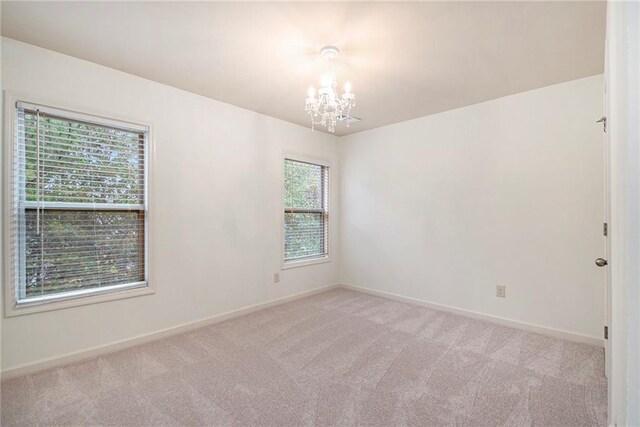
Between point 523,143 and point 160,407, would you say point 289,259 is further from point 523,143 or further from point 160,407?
point 523,143

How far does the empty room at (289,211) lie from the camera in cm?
181

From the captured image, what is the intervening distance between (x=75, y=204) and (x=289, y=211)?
2.31 meters

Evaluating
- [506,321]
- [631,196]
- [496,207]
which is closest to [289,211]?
[496,207]

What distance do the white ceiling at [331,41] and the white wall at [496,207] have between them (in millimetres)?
448

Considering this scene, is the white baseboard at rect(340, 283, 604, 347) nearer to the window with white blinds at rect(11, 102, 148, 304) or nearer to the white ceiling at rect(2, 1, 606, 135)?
the white ceiling at rect(2, 1, 606, 135)

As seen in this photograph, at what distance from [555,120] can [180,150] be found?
3.67m

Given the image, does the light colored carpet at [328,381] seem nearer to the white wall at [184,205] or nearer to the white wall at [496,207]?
the white wall at [184,205]

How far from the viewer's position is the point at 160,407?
1.83 meters

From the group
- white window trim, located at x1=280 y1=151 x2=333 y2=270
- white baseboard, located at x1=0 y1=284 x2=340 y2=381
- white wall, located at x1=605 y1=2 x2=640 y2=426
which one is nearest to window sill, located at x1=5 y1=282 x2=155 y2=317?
white baseboard, located at x1=0 y1=284 x2=340 y2=381

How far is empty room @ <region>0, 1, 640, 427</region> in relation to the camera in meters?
1.81

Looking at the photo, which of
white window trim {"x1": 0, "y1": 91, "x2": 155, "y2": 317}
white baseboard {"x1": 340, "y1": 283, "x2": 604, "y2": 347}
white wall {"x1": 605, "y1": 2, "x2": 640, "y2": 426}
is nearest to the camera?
white wall {"x1": 605, "y1": 2, "x2": 640, "y2": 426}

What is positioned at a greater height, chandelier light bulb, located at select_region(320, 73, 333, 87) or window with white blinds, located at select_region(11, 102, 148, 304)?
chandelier light bulb, located at select_region(320, 73, 333, 87)

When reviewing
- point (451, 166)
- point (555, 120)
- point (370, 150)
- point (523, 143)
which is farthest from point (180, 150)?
point (555, 120)

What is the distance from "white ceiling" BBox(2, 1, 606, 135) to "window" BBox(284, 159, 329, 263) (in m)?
1.45
